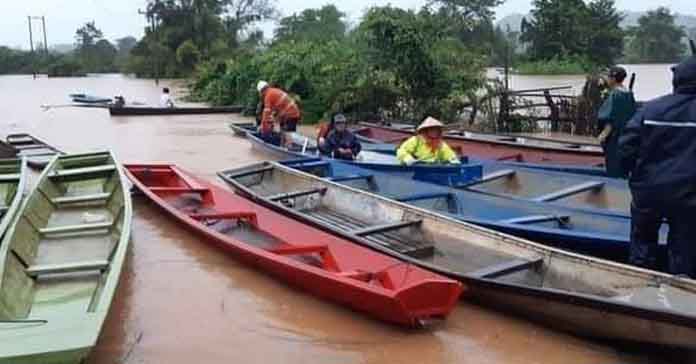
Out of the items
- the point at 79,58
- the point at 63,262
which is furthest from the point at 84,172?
the point at 79,58

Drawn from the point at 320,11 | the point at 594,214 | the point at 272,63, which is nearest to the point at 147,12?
the point at 320,11

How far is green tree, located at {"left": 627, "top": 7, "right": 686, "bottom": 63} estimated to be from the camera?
2083 inches

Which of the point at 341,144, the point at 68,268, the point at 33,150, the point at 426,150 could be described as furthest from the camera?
the point at 33,150

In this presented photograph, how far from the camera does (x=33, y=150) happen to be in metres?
12.1

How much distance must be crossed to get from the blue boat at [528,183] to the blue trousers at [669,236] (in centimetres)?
125

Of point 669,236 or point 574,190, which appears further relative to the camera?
point 574,190

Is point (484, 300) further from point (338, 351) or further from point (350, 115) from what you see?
point (350, 115)

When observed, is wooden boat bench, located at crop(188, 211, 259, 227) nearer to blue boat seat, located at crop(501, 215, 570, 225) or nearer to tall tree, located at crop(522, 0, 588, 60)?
blue boat seat, located at crop(501, 215, 570, 225)

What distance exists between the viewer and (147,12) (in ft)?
162

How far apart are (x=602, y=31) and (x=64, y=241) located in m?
38.8

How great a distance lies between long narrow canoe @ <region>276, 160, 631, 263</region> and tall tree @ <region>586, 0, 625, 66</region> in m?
35.4

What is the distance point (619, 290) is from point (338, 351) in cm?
183

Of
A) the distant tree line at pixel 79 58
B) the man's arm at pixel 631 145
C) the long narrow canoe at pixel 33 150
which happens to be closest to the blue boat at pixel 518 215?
the man's arm at pixel 631 145

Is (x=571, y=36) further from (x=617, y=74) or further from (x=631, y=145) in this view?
(x=631, y=145)
